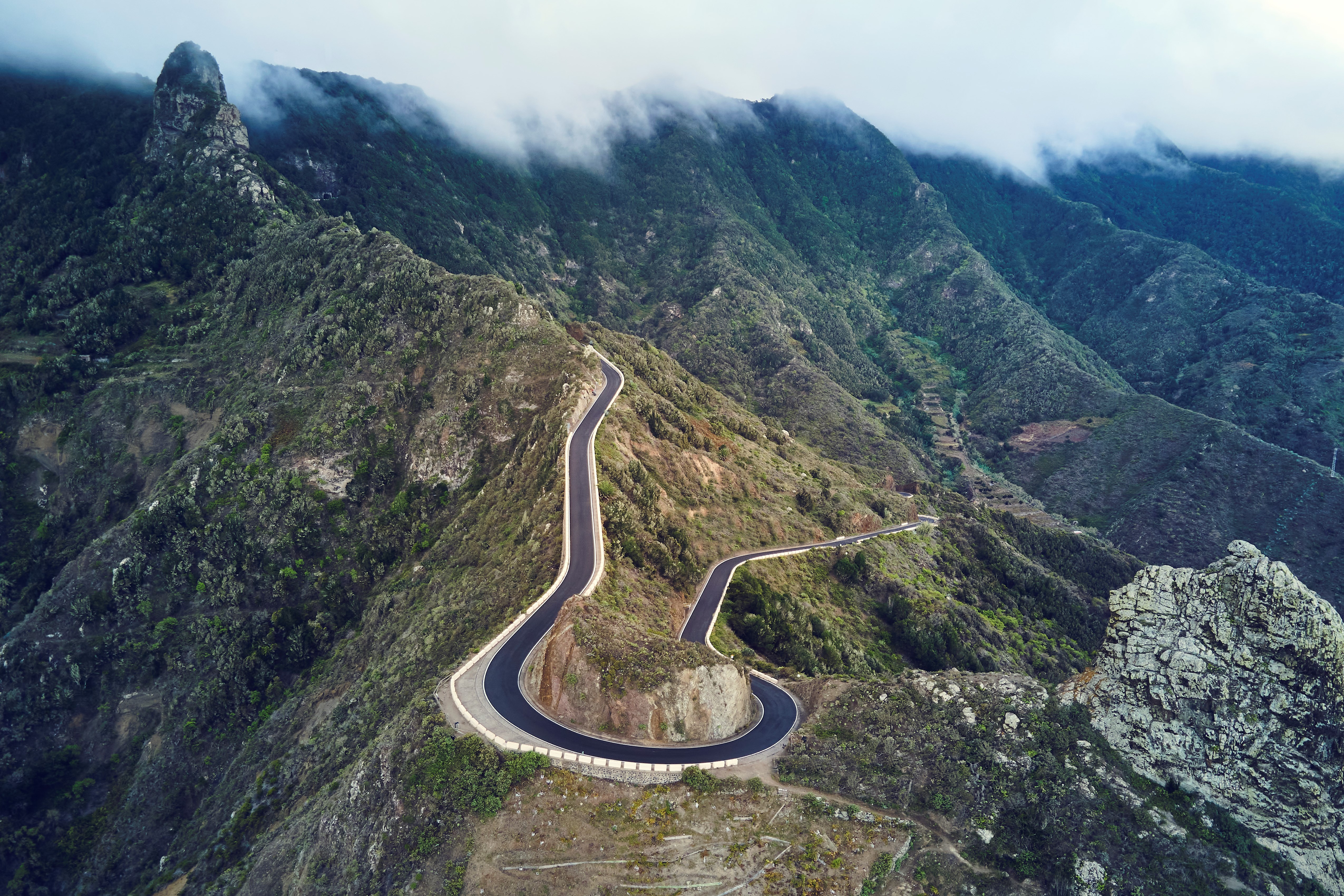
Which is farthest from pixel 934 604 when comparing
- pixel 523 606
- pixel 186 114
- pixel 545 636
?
pixel 186 114

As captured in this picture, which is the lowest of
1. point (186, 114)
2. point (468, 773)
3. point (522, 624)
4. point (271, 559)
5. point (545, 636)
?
point (271, 559)

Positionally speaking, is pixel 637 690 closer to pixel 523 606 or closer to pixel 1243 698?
pixel 523 606

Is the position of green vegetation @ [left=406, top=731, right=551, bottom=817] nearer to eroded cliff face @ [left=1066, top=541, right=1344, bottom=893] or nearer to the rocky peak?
eroded cliff face @ [left=1066, top=541, right=1344, bottom=893]

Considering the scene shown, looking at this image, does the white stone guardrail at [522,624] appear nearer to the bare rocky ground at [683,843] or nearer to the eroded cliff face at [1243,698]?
the bare rocky ground at [683,843]

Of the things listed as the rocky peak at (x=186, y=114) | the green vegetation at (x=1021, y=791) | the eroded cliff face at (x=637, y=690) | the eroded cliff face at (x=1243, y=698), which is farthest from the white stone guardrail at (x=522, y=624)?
the rocky peak at (x=186, y=114)

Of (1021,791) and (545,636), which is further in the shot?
(545,636)

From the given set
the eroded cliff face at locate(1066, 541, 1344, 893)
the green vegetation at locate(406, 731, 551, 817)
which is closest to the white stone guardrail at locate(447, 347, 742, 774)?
the green vegetation at locate(406, 731, 551, 817)
